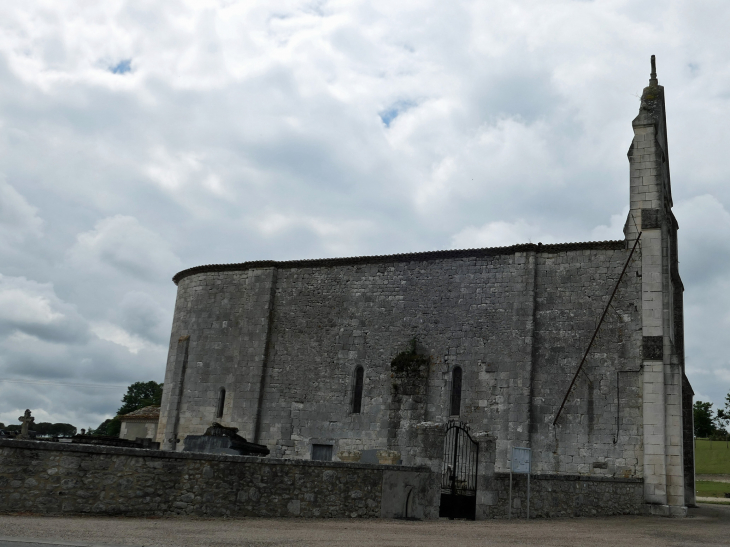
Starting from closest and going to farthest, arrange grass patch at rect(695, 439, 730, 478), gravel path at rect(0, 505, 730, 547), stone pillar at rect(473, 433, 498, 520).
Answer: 1. gravel path at rect(0, 505, 730, 547)
2. stone pillar at rect(473, 433, 498, 520)
3. grass patch at rect(695, 439, 730, 478)

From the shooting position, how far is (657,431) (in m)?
16.9

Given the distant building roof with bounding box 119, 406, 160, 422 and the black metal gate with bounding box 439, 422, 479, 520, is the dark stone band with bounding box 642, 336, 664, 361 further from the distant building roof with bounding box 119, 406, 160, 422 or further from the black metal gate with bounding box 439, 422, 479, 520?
the distant building roof with bounding box 119, 406, 160, 422

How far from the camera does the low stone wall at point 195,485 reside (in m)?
9.30

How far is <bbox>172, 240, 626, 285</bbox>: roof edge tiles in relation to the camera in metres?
19.4

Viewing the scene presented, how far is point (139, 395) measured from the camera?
2267 inches

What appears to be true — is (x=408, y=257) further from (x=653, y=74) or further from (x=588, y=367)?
(x=653, y=74)

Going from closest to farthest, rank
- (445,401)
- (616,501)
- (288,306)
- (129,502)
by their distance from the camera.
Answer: (129,502) < (616,501) < (445,401) < (288,306)

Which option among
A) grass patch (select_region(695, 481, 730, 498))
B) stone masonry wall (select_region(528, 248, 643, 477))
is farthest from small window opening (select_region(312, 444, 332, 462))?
grass patch (select_region(695, 481, 730, 498))

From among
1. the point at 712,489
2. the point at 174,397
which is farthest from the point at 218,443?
the point at 712,489

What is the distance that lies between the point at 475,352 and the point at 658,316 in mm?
5196

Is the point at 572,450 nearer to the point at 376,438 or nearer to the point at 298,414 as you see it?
the point at 376,438

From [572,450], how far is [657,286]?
16.7 feet

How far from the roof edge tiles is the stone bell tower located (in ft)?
3.50

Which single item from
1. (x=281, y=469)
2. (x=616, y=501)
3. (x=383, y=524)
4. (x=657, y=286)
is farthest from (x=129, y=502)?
(x=657, y=286)
